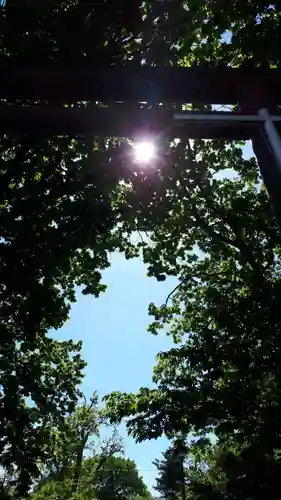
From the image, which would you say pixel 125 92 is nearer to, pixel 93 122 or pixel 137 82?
pixel 137 82

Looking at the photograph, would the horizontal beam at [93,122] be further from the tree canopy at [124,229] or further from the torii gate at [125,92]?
the tree canopy at [124,229]

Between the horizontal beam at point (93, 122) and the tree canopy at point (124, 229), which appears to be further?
the tree canopy at point (124, 229)

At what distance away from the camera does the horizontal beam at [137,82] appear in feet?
8.70

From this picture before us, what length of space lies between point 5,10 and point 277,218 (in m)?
4.85

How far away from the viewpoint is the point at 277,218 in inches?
85.7

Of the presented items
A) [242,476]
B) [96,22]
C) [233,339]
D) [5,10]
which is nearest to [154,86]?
[96,22]

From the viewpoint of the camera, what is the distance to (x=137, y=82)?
2697 mm

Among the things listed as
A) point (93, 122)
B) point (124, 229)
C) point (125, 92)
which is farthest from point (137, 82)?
point (124, 229)

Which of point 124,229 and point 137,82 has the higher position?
point 124,229

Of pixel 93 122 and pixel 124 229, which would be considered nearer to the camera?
pixel 93 122

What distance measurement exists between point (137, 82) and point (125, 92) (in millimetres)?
121

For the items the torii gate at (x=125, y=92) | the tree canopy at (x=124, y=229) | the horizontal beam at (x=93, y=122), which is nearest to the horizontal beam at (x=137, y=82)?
the torii gate at (x=125, y=92)

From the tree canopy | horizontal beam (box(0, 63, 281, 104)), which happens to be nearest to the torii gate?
horizontal beam (box(0, 63, 281, 104))

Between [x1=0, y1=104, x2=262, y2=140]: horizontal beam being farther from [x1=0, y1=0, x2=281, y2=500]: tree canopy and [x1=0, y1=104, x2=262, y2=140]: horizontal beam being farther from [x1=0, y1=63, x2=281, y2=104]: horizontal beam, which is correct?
[x1=0, y1=0, x2=281, y2=500]: tree canopy
